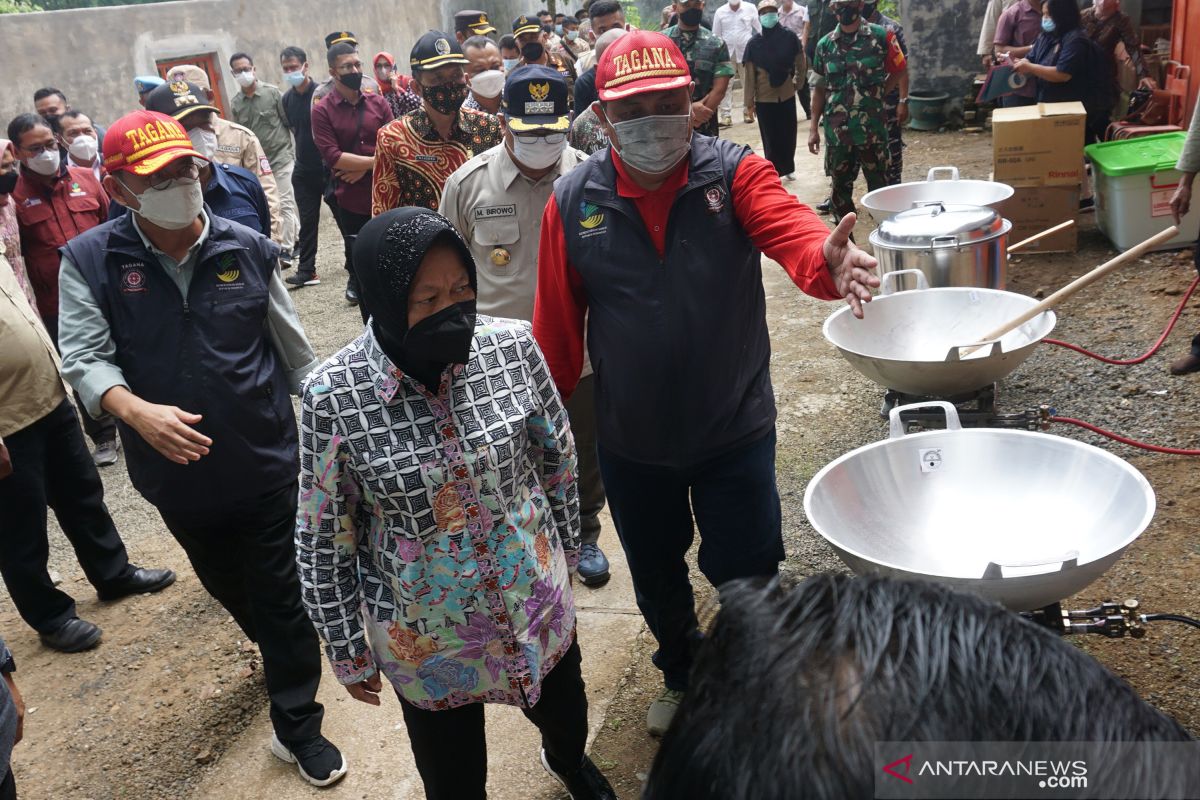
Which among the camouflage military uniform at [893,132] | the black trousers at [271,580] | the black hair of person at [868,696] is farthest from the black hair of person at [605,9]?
the black hair of person at [868,696]

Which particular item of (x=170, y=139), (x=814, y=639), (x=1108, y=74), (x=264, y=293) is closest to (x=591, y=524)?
(x=264, y=293)

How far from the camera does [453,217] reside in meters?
3.44

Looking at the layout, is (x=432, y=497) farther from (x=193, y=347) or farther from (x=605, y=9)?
(x=605, y=9)

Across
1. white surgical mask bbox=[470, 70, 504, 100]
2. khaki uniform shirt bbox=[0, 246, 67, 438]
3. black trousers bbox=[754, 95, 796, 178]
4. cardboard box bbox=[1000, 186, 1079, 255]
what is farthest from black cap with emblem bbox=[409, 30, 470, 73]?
black trousers bbox=[754, 95, 796, 178]

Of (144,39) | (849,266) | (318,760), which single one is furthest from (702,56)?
(144,39)

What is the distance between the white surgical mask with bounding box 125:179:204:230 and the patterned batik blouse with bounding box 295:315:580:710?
3.39ft

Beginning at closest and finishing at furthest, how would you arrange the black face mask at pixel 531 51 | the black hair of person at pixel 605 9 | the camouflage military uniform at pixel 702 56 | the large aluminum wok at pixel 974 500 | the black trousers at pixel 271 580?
the large aluminum wok at pixel 974 500 → the black trousers at pixel 271 580 → the black face mask at pixel 531 51 → the camouflage military uniform at pixel 702 56 → the black hair of person at pixel 605 9

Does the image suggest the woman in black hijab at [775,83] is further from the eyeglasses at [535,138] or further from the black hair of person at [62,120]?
the eyeglasses at [535,138]

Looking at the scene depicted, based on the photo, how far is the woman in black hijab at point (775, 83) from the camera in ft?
29.3

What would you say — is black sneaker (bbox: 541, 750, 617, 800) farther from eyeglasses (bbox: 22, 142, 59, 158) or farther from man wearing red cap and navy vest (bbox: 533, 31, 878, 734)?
eyeglasses (bbox: 22, 142, 59, 158)

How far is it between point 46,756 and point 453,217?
2372 mm

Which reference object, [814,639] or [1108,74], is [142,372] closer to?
[814,639]

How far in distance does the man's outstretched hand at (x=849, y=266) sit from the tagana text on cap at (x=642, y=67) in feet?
2.31

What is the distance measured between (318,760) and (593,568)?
1.26 m
